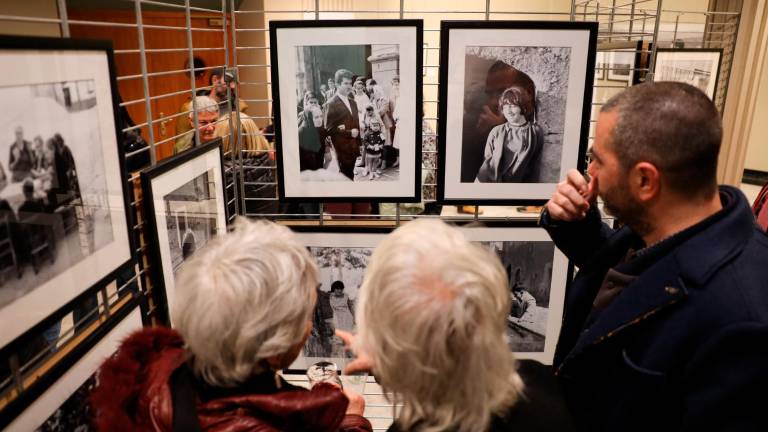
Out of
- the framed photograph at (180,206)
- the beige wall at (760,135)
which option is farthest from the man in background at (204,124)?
the beige wall at (760,135)

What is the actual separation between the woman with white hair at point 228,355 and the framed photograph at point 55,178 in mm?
177

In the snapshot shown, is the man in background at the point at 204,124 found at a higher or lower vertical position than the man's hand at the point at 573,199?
higher

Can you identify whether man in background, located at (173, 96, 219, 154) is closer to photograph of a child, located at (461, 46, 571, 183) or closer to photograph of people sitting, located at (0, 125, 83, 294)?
photograph of people sitting, located at (0, 125, 83, 294)

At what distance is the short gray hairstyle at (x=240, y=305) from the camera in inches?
35.1

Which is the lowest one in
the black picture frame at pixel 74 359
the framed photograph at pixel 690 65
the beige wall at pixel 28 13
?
the black picture frame at pixel 74 359

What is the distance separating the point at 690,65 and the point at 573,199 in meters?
2.48

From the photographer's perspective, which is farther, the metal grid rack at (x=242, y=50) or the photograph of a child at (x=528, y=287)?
the photograph of a child at (x=528, y=287)

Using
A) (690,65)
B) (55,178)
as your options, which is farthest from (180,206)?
(690,65)

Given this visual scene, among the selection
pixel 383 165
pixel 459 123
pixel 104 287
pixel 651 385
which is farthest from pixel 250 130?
pixel 651 385

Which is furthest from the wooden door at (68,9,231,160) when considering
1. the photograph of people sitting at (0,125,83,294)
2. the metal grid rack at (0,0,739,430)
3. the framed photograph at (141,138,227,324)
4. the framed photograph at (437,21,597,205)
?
the photograph of people sitting at (0,125,83,294)

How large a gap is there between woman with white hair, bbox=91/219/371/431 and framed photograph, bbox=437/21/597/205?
38.7 inches

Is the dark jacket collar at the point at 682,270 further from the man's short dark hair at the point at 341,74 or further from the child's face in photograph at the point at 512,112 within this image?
the man's short dark hair at the point at 341,74

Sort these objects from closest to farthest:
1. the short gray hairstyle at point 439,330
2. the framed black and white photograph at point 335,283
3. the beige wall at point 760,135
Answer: the short gray hairstyle at point 439,330 → the framed black and white photograph at point 335,283 → the beige wall at point 760,135

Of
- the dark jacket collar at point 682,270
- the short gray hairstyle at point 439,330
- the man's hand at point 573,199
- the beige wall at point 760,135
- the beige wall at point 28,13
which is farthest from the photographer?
the beige wall at point 760,135
